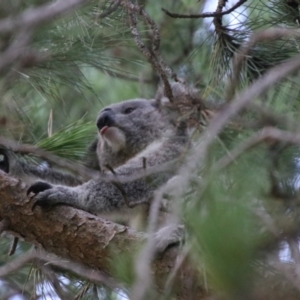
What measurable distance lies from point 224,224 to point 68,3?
0.39 metres

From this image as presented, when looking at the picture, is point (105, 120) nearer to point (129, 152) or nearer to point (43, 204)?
point (129, 152)

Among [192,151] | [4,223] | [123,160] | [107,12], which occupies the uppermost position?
[107,12]

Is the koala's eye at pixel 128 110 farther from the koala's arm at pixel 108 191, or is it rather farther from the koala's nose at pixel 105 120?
the koala's arm at pixel 108 191

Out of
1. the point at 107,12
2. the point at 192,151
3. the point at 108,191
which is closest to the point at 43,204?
the point at 108,191

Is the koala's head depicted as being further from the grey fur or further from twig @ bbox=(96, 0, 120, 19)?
twig @ bbox=(96, 0, 120, 19)

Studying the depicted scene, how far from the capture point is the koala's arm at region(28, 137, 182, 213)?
93.7 inches

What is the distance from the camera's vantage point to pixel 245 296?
0.94 meters

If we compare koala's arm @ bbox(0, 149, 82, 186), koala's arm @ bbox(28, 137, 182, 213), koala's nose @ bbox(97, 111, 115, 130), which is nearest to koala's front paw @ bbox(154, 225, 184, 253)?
koala's arm @ bbox(28, 137, 182, 213)

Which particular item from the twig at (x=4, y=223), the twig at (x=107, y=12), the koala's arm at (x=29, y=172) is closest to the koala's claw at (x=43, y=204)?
the twig at (x=4, y=223)

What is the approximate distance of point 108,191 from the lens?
106 inches

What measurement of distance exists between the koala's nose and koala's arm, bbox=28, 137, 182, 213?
20cm

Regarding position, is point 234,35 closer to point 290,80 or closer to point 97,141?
point 290,80

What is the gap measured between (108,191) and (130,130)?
612 mm

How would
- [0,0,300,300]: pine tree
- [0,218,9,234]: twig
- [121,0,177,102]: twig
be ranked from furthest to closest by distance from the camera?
[0,218,9,234]: twig < [121,0,177,102]: twig < [0,0,300,300]: pine tree
